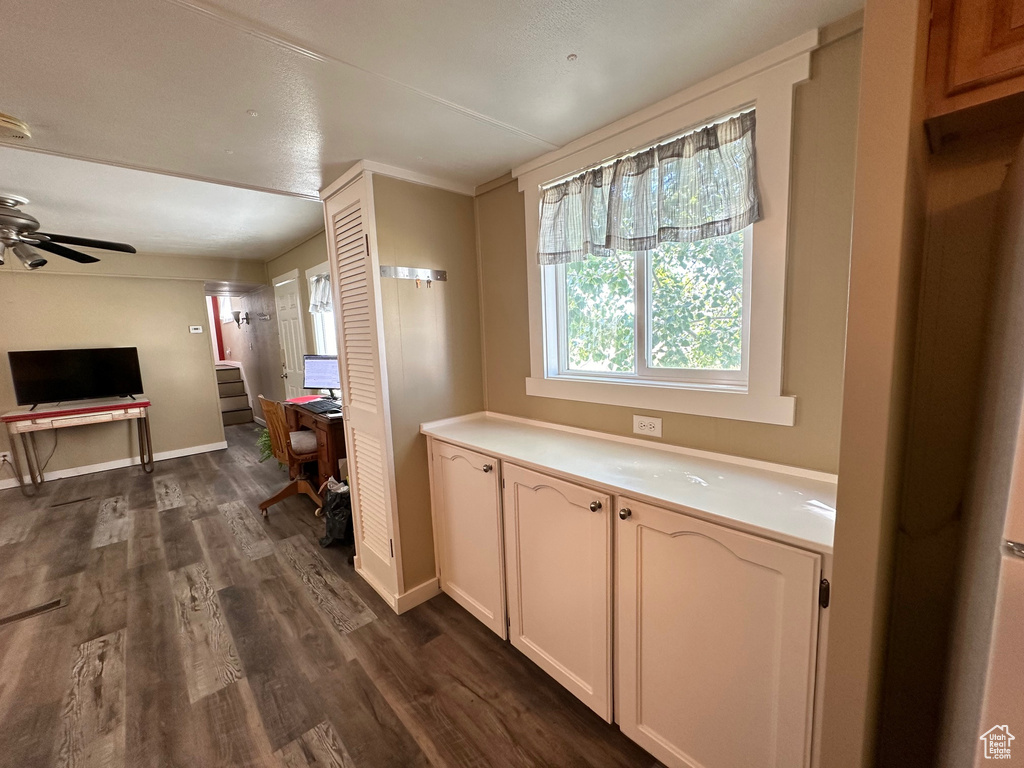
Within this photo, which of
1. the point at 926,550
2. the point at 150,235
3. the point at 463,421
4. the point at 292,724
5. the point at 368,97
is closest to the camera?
the point at 926,550

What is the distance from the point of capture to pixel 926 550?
1.02 m

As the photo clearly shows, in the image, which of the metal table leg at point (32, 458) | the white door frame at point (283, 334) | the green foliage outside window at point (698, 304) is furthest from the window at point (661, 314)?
the metal table leg at point (32, 458)

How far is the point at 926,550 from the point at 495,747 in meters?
1.43

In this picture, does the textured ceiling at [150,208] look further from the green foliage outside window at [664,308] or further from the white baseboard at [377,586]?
the white baseboard at [377,586]

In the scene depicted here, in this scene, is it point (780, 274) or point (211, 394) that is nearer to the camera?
point (780, 274)

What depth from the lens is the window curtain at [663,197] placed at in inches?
53.6

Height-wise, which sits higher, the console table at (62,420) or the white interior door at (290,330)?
the white interior door at (290,330)

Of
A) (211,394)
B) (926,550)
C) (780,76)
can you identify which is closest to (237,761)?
(926,550)

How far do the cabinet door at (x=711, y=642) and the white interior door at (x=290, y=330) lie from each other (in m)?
4.29

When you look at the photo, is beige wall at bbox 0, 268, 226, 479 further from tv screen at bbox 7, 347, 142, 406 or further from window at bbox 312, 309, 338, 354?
window at bbox 312, 309, 338, 354

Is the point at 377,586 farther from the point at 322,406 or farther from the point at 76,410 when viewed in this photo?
the point at 76,410

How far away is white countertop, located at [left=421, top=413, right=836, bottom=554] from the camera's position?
102 centimetres

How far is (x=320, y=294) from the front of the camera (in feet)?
13.0

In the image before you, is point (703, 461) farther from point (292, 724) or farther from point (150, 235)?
point (150, 235)
